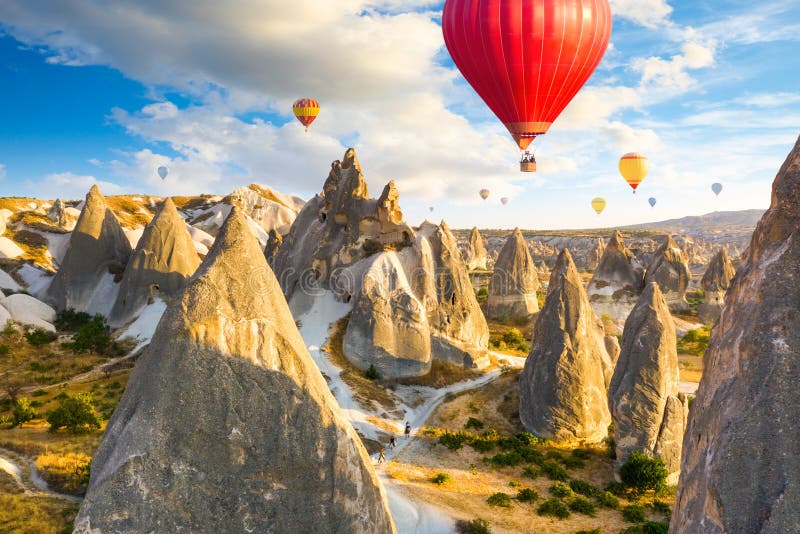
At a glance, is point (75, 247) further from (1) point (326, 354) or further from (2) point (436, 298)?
(2) point (436, 298)

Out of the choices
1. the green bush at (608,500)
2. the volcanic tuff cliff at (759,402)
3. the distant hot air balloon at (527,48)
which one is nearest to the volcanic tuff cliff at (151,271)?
the distant hot air balloon at (527,48)

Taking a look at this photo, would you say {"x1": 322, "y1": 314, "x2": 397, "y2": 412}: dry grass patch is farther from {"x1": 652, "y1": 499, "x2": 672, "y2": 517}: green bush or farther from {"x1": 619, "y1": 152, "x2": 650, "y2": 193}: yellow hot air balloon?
{"x1": 619, "y1": 152, "x2": 650, "y2": 193}: yellow hot air balloon

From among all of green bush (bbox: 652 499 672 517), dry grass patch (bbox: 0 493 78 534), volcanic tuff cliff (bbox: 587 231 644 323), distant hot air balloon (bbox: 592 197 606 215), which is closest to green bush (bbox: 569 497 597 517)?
green bush (bbox: 652 499 672 517)

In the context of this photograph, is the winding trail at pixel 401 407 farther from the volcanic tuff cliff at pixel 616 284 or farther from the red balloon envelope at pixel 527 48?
the red balloon envelope at pixel 527 48

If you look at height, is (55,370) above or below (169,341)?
below

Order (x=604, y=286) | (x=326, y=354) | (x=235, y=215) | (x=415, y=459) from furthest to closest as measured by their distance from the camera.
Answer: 1. (x=604, y=286)
2. (x=326, y=354)
3. (x=415, y=459)
4. (x=235, y=215)

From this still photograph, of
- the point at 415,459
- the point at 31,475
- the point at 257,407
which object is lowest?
the point at 415,459

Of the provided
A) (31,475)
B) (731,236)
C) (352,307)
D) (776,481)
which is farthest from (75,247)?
(731,236)
